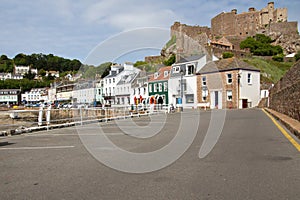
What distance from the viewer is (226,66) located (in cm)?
4181

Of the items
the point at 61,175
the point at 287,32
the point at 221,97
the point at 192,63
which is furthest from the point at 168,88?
the point at 287,32

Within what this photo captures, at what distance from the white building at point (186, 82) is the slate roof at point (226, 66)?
1353 mm

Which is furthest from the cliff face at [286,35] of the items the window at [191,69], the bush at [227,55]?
the window at [191,69]

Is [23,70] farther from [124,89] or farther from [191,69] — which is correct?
[191,69]

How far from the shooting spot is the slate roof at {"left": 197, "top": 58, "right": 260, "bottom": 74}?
4081 cm

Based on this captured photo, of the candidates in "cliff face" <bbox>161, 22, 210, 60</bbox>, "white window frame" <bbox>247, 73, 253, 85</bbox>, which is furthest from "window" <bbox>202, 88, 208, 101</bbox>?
"cliff face" <bbox>161, 22, 210, 60</bbox>

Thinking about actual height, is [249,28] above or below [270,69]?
above

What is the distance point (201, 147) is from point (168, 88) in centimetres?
4018

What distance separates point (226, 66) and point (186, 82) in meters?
7.20

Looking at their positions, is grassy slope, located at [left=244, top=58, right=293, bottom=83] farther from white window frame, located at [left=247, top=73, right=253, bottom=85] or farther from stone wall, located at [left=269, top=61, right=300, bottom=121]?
stone wall, located at [left=269, top=61, right=300, bottom=121]

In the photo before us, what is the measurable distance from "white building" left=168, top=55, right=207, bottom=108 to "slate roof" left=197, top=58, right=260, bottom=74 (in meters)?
1.35

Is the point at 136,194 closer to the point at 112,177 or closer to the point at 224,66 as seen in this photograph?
the point at 112,177

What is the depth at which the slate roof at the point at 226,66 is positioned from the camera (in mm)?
40812

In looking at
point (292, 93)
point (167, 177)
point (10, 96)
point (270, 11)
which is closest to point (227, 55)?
point (292, 93)
